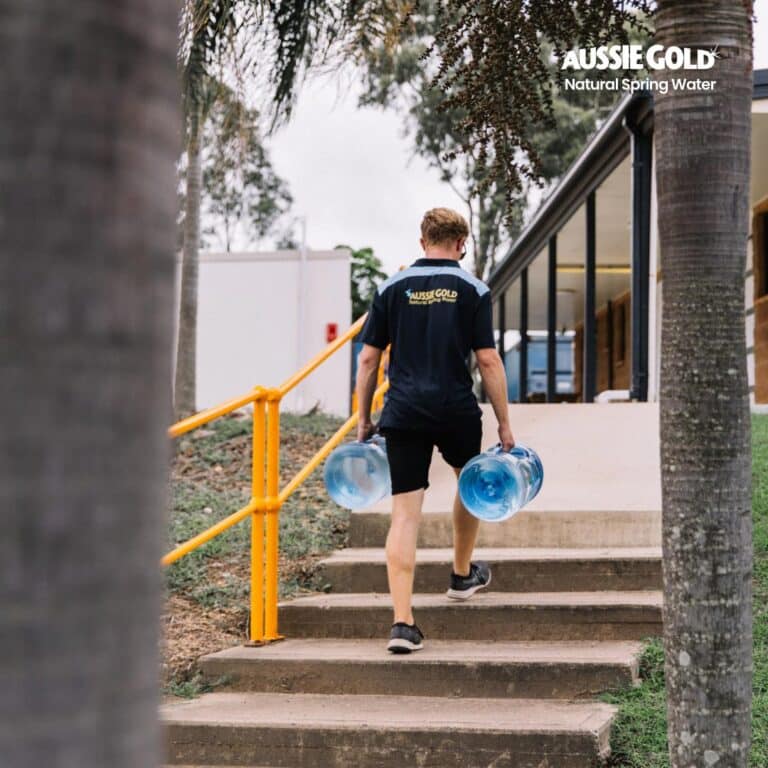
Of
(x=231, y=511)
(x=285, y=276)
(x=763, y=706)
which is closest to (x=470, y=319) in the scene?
(x=763, y=706)

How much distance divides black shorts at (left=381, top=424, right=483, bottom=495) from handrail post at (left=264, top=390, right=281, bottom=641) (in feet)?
2.35

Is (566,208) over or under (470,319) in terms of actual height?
over

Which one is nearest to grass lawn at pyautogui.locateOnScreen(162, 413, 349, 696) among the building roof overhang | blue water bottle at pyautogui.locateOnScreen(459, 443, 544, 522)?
blue water bottle at pyautogui.locateOnScreen(459, 443, 544, 522)

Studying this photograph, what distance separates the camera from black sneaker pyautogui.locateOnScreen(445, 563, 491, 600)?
5559 mm

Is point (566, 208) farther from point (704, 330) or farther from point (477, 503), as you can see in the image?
point (704, 330)

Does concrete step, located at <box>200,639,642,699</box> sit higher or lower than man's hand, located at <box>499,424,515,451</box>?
lower

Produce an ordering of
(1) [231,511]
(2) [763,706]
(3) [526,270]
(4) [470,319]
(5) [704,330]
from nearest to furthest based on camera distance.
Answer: (5) [704,330]
(2) [763,706]
(4) [470,319]
(1) [231,511]
(3) [526,270]

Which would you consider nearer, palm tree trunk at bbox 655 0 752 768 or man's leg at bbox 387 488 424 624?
palm tree trunk at bbox 655 0 752 768

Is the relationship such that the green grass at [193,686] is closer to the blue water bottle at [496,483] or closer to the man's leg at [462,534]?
the man's leg at [462,534]

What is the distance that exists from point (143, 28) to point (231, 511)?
24.0 feet

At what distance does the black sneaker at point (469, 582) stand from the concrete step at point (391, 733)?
0.79 meters

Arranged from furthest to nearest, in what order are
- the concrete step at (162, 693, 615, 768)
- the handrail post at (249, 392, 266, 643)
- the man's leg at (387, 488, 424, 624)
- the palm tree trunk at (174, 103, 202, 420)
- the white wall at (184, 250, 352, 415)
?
the white wall at (184, 250, 352, 415)
the palm tree trunk at (174, 103, 202, 420)
the handrail post at (249, 392, 266, 643)
the man's leg at (387, 488, 424, 624)
the concrete step at (162, 693, 615, 768)

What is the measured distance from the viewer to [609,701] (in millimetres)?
4523

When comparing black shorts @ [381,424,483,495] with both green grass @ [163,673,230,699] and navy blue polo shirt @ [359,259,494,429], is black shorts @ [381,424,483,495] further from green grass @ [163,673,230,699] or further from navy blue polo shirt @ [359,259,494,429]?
green grass @ [163,673,230,699]
